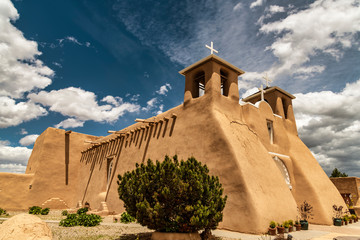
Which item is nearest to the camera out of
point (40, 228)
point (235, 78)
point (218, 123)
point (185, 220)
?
point (40, 228)

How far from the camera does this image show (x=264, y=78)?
17016 mm

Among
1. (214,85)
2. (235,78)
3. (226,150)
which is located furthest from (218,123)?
(235,78)

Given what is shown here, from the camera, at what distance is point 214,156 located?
415 inches

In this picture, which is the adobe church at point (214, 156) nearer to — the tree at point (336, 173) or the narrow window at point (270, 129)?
the narrow window at point (270, 129)

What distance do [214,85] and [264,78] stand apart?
653 centimetres

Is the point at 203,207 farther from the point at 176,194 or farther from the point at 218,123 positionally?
the point at 218,123

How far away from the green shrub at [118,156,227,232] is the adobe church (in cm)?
261

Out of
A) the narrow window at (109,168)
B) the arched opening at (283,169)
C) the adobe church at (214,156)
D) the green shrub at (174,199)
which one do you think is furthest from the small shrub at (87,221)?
the arched opening at (283,169)

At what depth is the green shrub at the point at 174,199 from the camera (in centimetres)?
670

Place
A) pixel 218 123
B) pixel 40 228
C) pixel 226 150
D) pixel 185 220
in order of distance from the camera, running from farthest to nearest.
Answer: pixel 218 123 < pixel 226 150 < pixel 185 220 < pixel 40 228

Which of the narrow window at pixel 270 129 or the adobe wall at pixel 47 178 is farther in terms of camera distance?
the adobe wall at pixel 47 178

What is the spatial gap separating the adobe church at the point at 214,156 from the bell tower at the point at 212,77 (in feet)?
0.20

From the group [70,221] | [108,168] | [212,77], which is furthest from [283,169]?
[108,168]

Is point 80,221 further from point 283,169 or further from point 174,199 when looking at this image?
point 283,169
